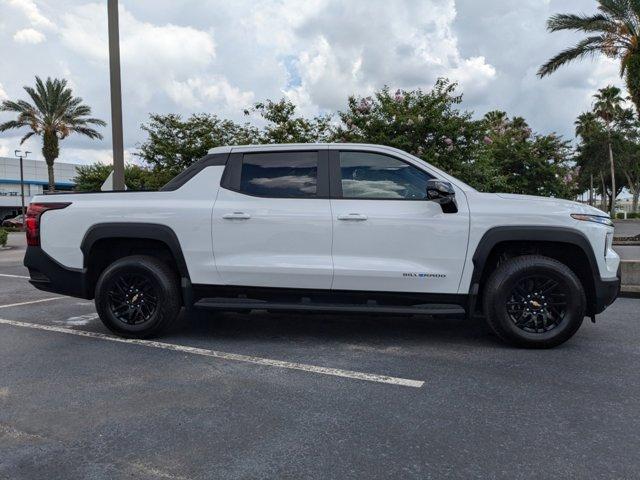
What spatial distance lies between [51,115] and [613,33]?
31910mm

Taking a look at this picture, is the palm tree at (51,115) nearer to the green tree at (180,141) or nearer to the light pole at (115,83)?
the green tree at (180,141)

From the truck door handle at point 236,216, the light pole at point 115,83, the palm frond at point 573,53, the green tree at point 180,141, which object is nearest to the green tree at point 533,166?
the palm frond at point 573,53

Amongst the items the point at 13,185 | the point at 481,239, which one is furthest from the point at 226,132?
the point at 13,185

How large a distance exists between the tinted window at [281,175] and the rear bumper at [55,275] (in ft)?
6.20

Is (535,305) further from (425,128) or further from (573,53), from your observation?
(573,53)

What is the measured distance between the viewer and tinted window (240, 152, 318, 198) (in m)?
5.10

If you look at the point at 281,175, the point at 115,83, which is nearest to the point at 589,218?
the point at 281,175

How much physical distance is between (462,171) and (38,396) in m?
13.0

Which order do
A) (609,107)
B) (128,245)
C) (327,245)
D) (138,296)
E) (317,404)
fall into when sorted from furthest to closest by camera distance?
(609,107) < (128,245) < (138,296) < (327,245) < (317,404)

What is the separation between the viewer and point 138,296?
529 cm

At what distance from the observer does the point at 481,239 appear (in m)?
4.78

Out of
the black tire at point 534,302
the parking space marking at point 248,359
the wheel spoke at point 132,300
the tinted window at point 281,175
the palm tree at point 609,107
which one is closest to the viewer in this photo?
the parking space marking at point 248,359

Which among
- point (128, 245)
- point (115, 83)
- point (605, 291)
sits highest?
point (115, 83)

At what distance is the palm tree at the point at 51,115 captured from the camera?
33812 mm
